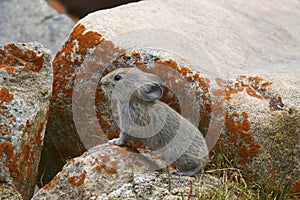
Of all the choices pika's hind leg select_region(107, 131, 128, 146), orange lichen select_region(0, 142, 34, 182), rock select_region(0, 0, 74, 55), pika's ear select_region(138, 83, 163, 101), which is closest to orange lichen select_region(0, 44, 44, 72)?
orange lichen select_region(0, 142, 34, 182)

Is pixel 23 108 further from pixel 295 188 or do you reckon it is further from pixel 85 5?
pixel 85 5

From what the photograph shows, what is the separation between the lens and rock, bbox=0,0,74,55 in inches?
472

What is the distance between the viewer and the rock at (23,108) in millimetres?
5930

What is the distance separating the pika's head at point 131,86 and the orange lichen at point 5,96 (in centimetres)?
108

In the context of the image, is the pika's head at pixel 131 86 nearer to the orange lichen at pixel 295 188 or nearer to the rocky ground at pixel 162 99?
the rocky ground at pixel 162 99

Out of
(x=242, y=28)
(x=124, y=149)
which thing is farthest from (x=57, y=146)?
(x=242, y=28)

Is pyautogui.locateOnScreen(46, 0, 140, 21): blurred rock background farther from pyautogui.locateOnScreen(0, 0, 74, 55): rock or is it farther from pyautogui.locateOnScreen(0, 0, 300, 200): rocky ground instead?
pyautogui.locateOnScreen(0, 0, 300, 200): rocky ground

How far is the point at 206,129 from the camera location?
6539mm

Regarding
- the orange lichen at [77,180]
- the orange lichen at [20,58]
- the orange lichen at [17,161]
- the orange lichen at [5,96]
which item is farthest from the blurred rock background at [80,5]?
the orange lichen at [77,180]

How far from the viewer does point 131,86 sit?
5.91 m

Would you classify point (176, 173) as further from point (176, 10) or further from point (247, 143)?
point (176, 10)

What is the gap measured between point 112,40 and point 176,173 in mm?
2037

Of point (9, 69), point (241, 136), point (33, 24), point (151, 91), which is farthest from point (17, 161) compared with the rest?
point (33, 24)

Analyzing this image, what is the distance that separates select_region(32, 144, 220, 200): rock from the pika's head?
65 cm
